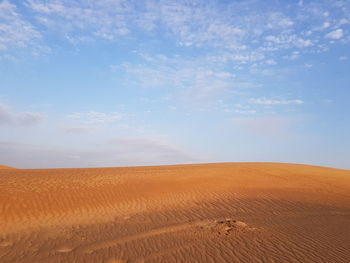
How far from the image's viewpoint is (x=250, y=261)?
605cm

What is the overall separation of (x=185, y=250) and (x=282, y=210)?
589 cm

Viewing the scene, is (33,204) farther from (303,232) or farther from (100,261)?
(303,232)

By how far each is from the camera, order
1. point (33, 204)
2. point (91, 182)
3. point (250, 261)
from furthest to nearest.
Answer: point (91, 182)
point (33, 204)
point (250, 261)

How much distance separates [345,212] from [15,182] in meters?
17.4

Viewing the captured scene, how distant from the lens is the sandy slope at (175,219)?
667 centimetres

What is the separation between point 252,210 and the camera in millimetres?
10805

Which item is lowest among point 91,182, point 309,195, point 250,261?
point 250,261

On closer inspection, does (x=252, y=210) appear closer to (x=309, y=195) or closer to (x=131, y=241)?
(x=309, y=195)

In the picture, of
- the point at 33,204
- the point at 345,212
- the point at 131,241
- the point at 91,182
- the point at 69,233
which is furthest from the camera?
the point at 91,182

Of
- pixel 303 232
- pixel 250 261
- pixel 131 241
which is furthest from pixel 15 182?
pixel 303 232

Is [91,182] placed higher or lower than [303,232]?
higher

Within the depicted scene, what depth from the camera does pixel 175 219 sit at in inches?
389

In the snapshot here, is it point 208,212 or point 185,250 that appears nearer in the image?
point 185,250

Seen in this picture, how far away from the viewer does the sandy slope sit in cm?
667
